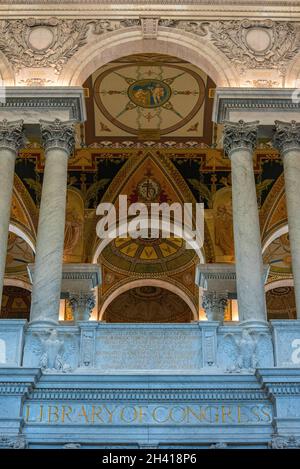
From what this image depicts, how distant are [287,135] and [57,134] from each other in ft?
12.1

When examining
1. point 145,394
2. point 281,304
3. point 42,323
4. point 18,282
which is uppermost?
point 281,304

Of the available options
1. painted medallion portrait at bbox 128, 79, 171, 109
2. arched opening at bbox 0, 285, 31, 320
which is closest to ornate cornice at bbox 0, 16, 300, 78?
painted medallion portrait at bbox 128, 79, 171, 109

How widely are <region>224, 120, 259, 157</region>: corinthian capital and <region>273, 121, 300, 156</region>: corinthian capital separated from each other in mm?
374

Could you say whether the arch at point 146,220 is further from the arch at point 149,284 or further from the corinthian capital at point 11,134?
the corinthian capital at point 11,134

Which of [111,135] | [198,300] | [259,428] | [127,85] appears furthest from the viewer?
[198,300]

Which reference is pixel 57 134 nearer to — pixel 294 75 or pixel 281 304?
pixel 294 75

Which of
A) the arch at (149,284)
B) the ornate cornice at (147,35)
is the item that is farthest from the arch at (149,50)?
the arch at (149,284)

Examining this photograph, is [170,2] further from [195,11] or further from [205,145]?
[205,145]

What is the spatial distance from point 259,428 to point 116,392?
6.20 ft

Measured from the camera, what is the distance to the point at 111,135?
58.2 feet

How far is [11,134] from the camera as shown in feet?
41.5

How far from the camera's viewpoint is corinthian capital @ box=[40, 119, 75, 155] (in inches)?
498

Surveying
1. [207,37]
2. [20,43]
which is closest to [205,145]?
[207,37]

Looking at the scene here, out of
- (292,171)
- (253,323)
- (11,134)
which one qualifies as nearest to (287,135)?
(292,171)
